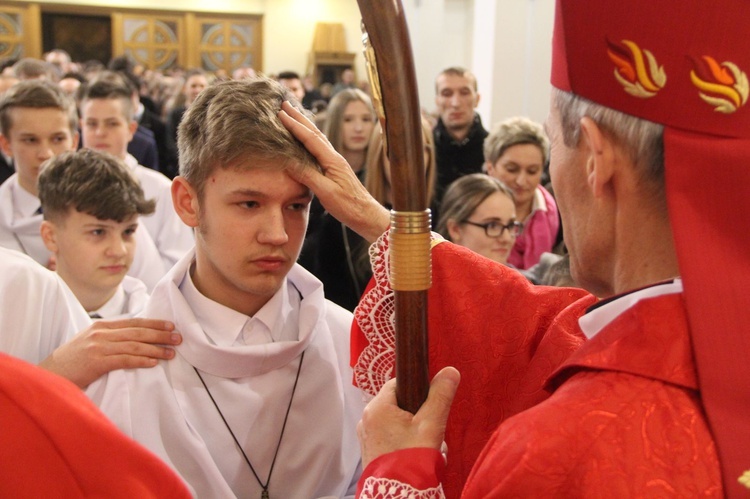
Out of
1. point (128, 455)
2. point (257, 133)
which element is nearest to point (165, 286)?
point (257, 133)

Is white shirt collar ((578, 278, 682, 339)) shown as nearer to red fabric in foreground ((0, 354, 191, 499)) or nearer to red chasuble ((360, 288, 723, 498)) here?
red chasuble ((360, 288, 723, 498))

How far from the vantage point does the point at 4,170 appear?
473 cm

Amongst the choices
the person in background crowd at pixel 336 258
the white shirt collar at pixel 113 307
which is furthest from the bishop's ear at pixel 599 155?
the person in background crowd at pixel 336 258

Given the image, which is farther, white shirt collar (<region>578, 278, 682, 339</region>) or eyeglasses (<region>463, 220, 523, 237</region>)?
eyeglasses (<region>463, 220, 523, 237</region>)

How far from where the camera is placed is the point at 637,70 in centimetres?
115

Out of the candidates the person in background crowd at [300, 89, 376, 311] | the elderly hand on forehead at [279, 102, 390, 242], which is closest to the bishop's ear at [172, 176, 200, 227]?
the elderly hand on forehead at [279, 102, 390, 242]

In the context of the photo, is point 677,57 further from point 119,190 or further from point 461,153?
point 461,153

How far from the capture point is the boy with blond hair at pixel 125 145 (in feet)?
14.8

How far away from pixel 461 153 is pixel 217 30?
1758cm

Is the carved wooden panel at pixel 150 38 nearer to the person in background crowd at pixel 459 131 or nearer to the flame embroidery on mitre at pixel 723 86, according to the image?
the person in background crowd at pixel 459 131

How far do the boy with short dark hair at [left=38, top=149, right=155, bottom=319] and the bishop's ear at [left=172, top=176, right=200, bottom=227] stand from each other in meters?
1.07

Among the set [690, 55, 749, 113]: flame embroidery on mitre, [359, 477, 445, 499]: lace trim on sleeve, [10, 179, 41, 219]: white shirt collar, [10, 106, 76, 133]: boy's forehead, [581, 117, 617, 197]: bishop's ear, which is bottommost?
[359, 477, 445, 499]: lace trim on sleeve

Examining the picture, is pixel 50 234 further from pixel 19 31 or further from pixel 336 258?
pixel 19 31

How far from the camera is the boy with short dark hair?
9.81ft
